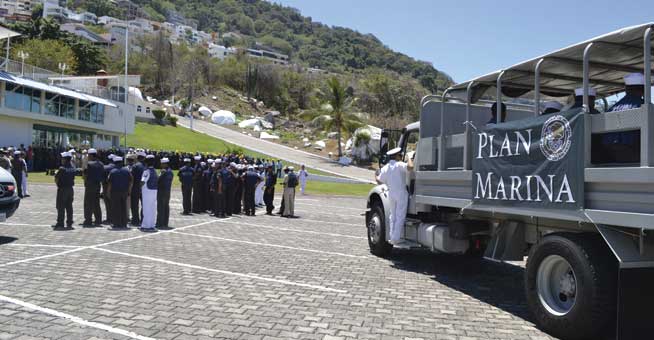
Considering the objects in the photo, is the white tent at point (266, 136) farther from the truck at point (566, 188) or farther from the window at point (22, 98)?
the truck at point (566, 188)

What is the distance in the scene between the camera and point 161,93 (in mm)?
89938

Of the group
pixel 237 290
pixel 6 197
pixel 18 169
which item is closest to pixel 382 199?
pixel 237 290

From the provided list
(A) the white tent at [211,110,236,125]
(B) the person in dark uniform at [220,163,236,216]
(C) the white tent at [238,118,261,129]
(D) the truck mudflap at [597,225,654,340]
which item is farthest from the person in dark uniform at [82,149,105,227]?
(A) the white tent at [211,110,236,125]

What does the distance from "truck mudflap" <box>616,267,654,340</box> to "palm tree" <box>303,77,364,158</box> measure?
47.0m

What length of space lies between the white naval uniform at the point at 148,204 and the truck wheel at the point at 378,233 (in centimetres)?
546

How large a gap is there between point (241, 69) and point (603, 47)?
336ft

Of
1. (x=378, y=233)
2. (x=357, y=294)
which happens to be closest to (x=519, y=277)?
(x=378, y=233)

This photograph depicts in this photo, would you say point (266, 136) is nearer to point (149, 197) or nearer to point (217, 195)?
point (217, 195)

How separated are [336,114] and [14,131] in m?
27.5

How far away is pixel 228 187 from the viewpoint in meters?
17.0

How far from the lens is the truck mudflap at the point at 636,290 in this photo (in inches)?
187

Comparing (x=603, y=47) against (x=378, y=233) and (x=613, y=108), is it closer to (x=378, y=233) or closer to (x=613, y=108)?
(x=613, y=108)

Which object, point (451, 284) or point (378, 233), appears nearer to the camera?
point (451, 284)

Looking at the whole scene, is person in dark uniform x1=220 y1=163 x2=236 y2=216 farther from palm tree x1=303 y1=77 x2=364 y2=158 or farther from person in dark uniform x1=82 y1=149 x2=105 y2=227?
palm tree x1=303 y1=77 x2=364 y2=158
